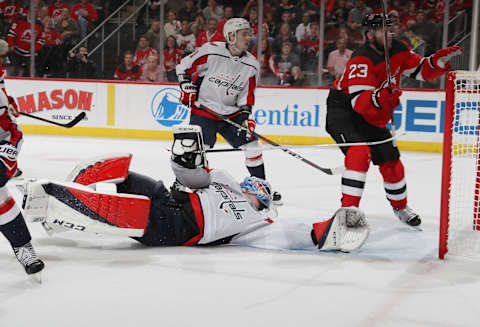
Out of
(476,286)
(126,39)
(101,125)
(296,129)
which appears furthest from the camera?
(126,39)

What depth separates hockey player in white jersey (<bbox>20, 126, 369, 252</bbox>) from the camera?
2.59 metres

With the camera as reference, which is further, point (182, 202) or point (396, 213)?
point (396, 213)

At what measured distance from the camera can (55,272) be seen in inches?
97.0

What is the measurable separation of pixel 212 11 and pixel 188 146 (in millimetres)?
5945

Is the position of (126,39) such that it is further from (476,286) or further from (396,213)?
(476,286)

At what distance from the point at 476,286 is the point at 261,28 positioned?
5.83 metres

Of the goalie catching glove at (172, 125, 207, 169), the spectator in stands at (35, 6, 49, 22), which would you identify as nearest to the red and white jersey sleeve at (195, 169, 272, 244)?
the goalie catching glove at (172, 125, 207, 169)

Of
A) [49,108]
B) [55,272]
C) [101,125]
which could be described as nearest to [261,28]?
[101,125]

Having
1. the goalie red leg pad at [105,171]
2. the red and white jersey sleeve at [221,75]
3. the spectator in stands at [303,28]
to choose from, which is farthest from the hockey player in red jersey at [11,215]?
the spectator in stands at [303,28]

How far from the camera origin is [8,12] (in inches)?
344

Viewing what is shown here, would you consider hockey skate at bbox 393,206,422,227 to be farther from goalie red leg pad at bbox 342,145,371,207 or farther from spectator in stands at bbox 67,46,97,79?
spectator in stands at bbox 67,46,97,79

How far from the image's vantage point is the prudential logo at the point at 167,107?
7.51 metres

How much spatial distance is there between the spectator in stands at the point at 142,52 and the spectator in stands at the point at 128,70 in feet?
0.19

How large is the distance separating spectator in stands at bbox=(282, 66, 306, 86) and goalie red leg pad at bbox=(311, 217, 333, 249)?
475cm
